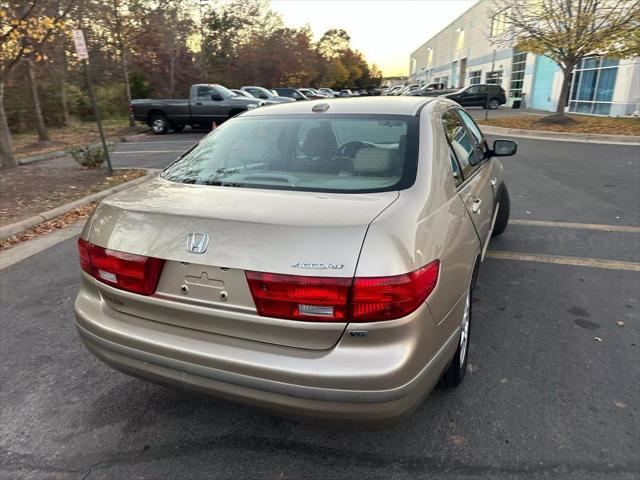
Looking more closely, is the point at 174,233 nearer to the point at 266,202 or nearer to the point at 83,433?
the point at 266,202

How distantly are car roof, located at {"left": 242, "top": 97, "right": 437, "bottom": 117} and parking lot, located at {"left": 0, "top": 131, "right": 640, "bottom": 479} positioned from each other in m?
1.67

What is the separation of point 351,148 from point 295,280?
1.24 meters

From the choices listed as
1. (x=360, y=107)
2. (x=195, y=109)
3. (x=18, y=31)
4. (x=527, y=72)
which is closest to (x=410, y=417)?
(x=360, y=107)

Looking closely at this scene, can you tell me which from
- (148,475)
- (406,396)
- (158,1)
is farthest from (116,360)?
(158,1)

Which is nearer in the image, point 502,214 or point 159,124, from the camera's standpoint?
point 502,214

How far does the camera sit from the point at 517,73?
3619cm

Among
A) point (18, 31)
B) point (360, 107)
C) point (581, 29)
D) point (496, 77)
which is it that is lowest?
point (360, 107)

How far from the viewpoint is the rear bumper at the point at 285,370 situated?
1801 mm

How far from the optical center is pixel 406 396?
73.4 inches

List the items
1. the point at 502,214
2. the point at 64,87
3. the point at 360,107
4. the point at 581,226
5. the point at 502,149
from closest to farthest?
the point at 360,107, the point at 502,149, the point at 502,214, the point at 581,226, the point at 64,87

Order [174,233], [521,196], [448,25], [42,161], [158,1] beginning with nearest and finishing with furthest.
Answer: [174,233]
[521,196]
[42,161]
[158,1]
[448,25]

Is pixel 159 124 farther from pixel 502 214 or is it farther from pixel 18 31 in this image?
pixel 502 214

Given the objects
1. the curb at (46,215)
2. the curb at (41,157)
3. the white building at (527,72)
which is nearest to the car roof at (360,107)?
the curb at (46,215)

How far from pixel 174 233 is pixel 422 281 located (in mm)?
1064
